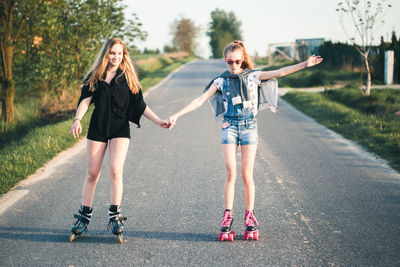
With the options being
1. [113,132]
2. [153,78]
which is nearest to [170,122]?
[113,132]

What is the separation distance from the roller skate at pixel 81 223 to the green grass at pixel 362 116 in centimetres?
485

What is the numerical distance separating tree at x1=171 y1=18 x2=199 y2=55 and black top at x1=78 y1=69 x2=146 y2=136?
91159 mm

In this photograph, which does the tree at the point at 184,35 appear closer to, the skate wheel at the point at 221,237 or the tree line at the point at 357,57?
the tree line at the point at 357,57

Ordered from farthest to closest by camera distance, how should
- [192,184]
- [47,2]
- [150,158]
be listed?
[47,2] → [150,158] → [192,184]

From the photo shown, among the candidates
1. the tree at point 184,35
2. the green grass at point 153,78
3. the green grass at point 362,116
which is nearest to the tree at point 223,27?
the tree at point 184,35

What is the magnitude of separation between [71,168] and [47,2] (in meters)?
6.54

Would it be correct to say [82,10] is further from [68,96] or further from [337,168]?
[337,168]

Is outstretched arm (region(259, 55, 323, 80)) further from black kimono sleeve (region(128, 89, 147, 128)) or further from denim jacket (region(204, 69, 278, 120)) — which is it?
black kimono sleeve (region(128, 89, 147, 128))

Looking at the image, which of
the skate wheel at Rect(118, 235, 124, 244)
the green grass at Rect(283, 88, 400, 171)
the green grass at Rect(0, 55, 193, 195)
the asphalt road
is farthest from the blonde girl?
the green grass at Rect(283, 88, 400, 171)

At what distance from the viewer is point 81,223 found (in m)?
4.33

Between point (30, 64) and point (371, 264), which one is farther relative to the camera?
point (30, 64)

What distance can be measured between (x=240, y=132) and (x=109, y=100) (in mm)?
1304

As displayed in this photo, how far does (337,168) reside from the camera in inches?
281

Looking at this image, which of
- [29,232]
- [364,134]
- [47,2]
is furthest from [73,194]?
[47,2]
